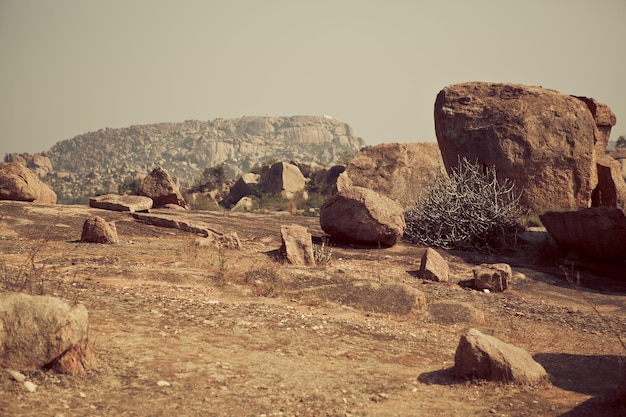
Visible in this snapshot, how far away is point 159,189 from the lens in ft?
58.1

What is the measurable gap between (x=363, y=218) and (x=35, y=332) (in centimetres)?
810

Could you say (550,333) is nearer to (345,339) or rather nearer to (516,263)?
(345,339)

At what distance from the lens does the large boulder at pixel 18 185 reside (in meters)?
14.4

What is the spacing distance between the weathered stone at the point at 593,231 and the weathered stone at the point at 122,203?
9.16 metres

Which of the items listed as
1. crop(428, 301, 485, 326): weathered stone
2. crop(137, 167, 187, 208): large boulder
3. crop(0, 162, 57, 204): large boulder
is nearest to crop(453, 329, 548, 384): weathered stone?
crop(428, 301, 485, 326): weathered stone

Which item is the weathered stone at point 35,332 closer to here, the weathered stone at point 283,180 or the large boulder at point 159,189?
the large boulder at point 159,189

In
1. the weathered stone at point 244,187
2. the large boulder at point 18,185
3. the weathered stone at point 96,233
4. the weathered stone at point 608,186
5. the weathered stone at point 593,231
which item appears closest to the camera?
the weathered stone at point 96,233

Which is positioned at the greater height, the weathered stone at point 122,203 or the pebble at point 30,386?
Result: the weathered stone at point 122,203

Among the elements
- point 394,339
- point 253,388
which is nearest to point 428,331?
point 394,339

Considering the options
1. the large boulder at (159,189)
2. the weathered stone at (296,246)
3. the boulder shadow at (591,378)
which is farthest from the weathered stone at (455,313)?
the large boulder at (159,189)

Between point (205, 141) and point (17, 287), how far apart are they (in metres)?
97.1

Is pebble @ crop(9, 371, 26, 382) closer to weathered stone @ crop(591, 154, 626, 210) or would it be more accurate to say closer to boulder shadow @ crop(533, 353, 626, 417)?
boulder shadow @ crop(533, 353, 626, 417)

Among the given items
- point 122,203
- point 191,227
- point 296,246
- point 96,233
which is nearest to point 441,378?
point 296,246

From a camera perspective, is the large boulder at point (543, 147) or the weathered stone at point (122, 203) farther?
the large boulder at point (543, 147)
